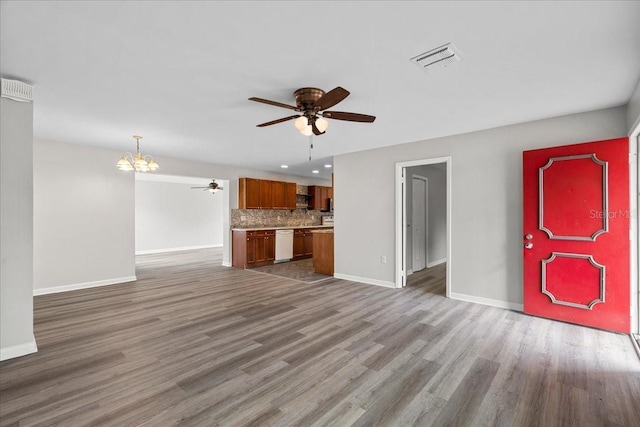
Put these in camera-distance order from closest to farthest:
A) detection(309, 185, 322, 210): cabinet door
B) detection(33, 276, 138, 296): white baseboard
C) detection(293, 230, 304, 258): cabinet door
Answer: detection(33, 276, 138, 296): white baseboard, detection(293, 230, 304, 258): cabinet door, detection(309, 185, 322, 210): cabinet door

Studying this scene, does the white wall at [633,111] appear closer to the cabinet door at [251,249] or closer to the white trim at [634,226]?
the white trim at [634,226]

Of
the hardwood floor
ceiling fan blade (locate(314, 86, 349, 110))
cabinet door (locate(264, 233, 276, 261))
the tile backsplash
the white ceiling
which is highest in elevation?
the white ceiling

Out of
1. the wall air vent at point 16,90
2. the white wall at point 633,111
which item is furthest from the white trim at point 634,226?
the wall air vent at point 16,90

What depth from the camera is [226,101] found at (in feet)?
10.1

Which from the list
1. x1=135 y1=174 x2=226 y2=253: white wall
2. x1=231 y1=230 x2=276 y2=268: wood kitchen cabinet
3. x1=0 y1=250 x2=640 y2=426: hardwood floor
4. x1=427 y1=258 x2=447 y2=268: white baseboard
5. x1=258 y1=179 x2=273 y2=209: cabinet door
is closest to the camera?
x1=0 y1=250 x2=640 y2=426: hardwood floor

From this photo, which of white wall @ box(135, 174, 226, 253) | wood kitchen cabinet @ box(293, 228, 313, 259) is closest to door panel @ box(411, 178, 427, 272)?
wood kitchen cabinet @ box(293, 228, 313, 259)

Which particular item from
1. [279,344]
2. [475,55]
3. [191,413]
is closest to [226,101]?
[475,55]

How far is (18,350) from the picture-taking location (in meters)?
2.66

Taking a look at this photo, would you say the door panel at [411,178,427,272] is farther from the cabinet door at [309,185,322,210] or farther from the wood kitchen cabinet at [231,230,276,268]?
the cabinet door at [309,185,322,210]

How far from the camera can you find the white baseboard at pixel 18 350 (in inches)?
102

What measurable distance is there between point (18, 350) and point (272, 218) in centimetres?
631

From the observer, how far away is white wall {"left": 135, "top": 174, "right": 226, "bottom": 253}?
9906 millimetres

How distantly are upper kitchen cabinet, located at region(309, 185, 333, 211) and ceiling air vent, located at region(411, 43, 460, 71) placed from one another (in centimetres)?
722

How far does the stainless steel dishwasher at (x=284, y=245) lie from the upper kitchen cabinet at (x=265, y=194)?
82cm
